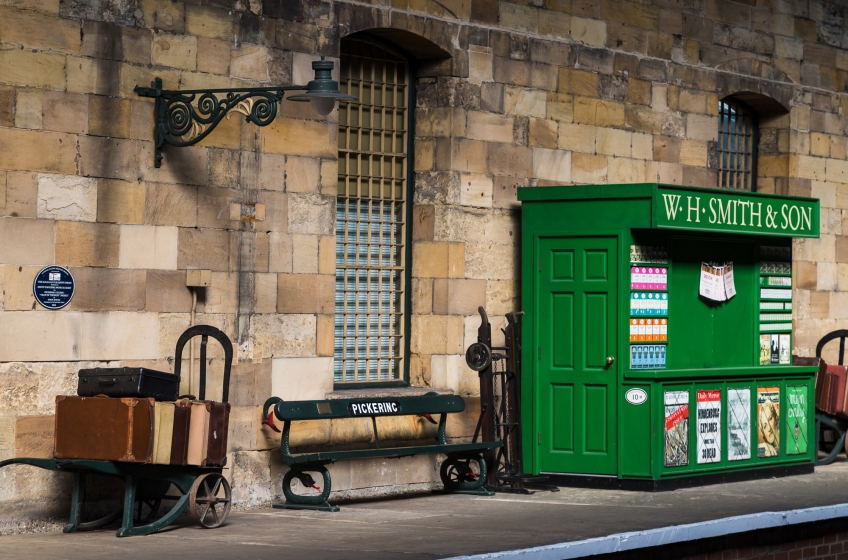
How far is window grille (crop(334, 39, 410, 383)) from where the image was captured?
1262cm

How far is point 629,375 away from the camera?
12.5 meters

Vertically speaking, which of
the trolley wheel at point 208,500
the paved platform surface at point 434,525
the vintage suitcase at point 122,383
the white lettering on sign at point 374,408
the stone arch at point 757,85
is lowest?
the paved platform surface at point 434,525

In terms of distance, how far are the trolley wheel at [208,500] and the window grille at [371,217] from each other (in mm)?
2388

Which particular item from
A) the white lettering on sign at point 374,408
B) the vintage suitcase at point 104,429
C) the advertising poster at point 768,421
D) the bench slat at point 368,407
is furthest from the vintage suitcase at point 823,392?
the vintage suitcase at point 104,429

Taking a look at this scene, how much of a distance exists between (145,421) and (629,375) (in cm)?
462

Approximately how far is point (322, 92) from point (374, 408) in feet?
9.05

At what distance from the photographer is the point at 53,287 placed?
10.1m

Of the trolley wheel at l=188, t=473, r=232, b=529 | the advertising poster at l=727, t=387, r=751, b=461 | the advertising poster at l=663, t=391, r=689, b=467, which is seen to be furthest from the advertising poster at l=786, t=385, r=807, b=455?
the trolley wheel at l=188, t=473, r=232, b=529

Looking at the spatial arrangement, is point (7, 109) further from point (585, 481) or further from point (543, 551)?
point (585, 481)

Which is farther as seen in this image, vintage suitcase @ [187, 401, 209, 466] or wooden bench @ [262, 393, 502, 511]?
wooden bench @ [262, 393, 502, 511]

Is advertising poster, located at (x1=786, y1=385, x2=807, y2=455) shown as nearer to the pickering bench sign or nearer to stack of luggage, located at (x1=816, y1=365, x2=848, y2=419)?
stack of luggage, located at (x1=816, y1=365, x2=848, y2=419)

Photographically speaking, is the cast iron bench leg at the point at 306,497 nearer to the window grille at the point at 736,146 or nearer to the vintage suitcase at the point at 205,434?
the vintage suitcase at the point at 205,434

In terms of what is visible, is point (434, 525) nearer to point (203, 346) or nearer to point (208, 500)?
point (208, 500)

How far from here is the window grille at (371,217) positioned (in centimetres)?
1262
